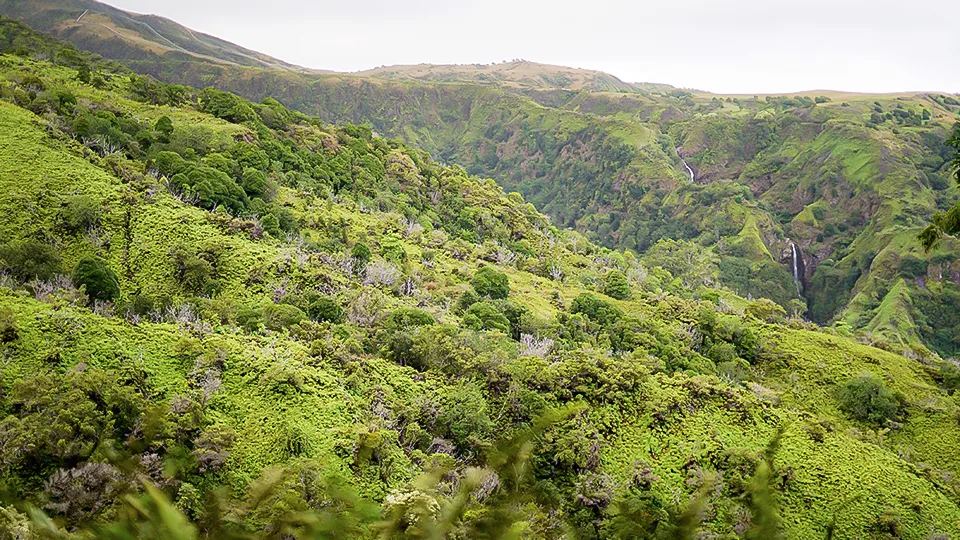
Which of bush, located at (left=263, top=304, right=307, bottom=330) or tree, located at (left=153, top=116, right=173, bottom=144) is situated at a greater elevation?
tree, located at (left=153, top=116, right=173, bottom=144)

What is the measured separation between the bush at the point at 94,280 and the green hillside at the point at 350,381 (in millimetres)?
58

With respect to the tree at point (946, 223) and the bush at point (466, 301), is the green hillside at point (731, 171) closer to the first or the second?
the bush at point (466, 301)

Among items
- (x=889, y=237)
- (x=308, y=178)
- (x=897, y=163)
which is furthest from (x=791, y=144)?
(x=308, y=178)

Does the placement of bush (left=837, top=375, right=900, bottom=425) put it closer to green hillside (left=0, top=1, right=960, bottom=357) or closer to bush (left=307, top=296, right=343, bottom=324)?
bush (left=307, top=296, right=343, bottom=324)

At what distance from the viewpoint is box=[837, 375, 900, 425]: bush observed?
1839cm

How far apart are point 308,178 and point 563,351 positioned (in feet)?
59.3

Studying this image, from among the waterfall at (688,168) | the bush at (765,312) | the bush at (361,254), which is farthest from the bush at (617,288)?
the waterfall at (688,168)

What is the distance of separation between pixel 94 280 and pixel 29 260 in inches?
70.4

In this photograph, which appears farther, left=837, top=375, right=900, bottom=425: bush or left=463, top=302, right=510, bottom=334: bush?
left=463, top=302, right=510, bottom=334: bush

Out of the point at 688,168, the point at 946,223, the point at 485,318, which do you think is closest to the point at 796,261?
the point at 688,168

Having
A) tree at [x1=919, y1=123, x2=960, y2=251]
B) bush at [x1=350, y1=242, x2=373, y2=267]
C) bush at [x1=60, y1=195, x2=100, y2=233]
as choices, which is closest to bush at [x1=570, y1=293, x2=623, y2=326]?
bush at [x1=350, y1=242, x2=373, y2=267]

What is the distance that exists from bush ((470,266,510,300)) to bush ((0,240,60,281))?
45.1 feet

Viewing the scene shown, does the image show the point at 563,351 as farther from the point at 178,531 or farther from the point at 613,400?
the point at 178,531

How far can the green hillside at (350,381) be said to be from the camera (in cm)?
304
